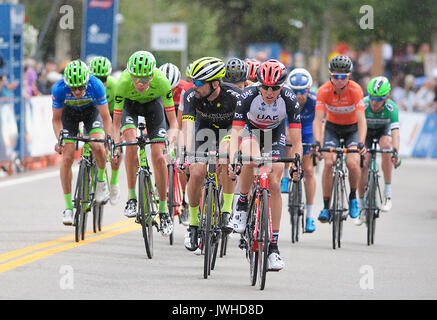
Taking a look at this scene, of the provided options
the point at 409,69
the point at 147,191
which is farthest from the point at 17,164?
the point at 409,69

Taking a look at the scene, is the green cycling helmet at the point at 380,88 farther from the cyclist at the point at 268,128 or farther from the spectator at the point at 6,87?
the spectator at the point at 6,87

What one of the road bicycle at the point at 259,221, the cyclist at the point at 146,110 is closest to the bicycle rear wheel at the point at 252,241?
the road bicycle at the point at 259,221

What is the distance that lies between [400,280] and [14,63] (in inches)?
520

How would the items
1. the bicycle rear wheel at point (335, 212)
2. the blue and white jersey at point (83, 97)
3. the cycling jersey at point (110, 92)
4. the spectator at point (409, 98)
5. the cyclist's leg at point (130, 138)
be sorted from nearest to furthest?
the cyclist's leg at point (130, 138) < the blue and white jersey at point (83, 97) < the bicycle rear wheel at point (335, 212) < the cycling jersey at point (110, 92) < the spectator at point (409, 98)

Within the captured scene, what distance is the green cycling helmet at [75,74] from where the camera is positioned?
1252 cm

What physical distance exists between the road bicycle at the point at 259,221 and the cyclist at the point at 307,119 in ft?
11.9

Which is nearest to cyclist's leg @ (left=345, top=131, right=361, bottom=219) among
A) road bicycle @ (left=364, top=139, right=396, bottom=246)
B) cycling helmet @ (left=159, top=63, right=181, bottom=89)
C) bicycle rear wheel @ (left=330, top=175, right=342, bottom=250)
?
road bicycle @ (left=364, top=139, right=396, bottom=246)

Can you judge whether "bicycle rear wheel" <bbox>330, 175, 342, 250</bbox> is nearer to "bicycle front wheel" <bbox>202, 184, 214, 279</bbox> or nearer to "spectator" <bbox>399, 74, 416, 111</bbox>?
"bicycle front wheel" <bbox>202, 184, 214, 279</bbox>

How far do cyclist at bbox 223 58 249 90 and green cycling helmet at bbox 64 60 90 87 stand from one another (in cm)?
157

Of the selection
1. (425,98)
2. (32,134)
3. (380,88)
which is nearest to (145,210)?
(380,88)

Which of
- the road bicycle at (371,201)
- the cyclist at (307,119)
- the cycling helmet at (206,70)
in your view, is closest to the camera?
the cycling helmet at (206,70)

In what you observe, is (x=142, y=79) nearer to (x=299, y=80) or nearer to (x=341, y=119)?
(x=299, y=80)

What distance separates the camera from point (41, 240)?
12.9 m

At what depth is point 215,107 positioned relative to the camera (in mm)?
11305
